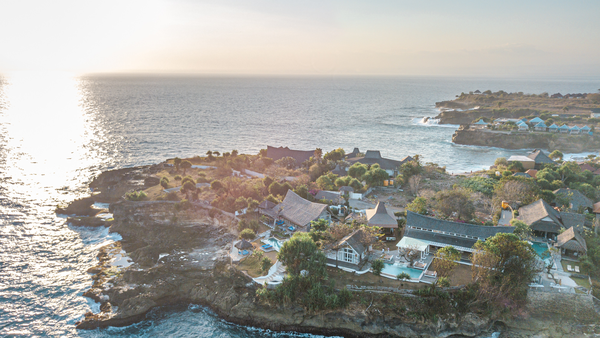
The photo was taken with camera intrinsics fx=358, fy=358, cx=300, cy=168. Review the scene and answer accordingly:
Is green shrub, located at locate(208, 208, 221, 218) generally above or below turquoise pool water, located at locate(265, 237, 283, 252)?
above

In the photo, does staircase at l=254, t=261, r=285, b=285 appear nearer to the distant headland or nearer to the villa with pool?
the villa with pool

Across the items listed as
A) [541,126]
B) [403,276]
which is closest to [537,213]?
[403,276]

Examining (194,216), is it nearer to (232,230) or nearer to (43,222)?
(232,230)

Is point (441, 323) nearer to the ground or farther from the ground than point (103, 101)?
nearer to the ground

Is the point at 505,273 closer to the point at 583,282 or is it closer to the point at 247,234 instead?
the point at 583,282

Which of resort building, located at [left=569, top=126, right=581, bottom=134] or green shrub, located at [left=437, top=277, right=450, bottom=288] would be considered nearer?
green shrub, located at [left=437, top=277, right=450, bottom=288]

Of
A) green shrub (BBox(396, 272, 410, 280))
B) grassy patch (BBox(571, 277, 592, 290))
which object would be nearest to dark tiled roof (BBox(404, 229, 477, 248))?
green shrub (BBox(396, 272, 410, 280))

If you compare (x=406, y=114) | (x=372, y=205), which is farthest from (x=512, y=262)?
(x=406, y=114)

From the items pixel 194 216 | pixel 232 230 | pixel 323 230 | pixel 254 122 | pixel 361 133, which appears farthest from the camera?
pixel 254 122
